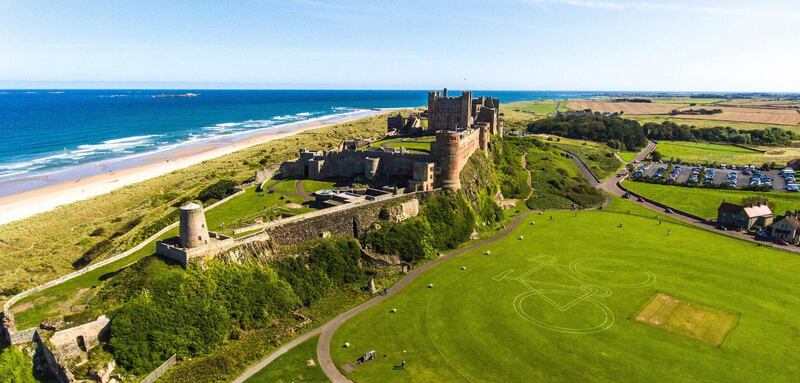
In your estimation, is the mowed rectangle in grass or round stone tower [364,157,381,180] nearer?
the mowed rectangle in grass

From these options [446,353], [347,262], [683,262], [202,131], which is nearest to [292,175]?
[347,262]

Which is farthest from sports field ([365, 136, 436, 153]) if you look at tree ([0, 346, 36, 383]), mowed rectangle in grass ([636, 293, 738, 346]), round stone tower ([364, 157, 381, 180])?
tree ([0, 346, 36, 383])

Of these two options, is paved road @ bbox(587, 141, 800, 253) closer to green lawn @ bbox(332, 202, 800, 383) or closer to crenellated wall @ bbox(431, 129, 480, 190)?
green lawn @ bbox(332, 202, 800, 383)

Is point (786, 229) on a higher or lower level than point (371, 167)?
lower

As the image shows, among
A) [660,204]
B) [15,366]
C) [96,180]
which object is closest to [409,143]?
[660,204]

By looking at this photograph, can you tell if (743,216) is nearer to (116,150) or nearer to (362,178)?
(362,178)

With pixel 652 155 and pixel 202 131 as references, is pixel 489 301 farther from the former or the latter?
pixel 202 131
